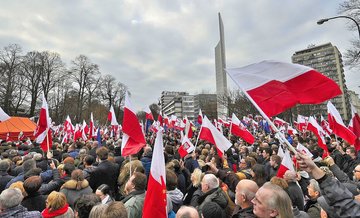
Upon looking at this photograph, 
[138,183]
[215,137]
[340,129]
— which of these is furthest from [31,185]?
[340,129]

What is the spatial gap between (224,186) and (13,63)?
40.7 meters

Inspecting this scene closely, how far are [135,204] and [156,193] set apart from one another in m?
0.73

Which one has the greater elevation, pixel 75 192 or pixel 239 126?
pixel 239 126

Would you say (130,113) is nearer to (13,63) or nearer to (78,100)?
(13,63)

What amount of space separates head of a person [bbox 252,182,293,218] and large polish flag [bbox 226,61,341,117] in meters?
1.25

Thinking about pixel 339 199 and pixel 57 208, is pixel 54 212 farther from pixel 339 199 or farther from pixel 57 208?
pixel 339 199

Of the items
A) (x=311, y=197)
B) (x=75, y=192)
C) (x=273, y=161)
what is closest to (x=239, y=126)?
(x=273, y=161)

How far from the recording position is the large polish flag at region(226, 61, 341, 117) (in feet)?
10.7

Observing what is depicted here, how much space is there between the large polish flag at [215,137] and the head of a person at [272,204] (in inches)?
169

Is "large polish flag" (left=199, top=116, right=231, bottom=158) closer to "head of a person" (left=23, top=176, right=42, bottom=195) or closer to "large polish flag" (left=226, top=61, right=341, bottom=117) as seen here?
"large polish flag" (left=226, top=61, right=341, bottom=117)

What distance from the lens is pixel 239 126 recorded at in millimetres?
9398

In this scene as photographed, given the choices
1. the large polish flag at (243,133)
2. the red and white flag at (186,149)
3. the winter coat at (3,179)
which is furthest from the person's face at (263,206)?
the large polish flag at (243,133)

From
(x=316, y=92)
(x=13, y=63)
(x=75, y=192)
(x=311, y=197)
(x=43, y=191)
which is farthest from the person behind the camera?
(x=13, y=63)

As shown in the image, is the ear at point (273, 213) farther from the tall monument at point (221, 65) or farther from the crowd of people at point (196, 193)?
the tall monument at point (221, 65)
